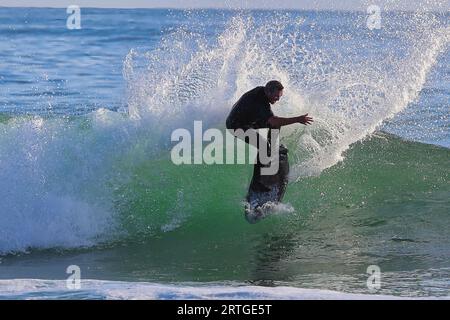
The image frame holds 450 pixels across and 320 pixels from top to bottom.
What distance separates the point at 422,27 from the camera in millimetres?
12398

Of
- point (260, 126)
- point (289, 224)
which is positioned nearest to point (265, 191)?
point (289, 224)

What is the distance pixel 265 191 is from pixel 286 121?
41.5 inches

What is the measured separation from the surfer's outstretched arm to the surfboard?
0.58 metres

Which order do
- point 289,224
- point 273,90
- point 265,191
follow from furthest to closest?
point 289,224
point 265,191
point 273,90

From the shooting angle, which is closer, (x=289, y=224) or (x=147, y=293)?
(x=147, y=293)

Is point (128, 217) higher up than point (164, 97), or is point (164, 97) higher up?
point (164, 97)

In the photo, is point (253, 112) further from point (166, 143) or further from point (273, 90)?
point (166, 143)

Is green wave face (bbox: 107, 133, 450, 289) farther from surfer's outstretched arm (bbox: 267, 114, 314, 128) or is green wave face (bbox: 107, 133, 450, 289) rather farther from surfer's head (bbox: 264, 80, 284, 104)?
surfer's head (bbox: 264, 80, 284, 104)

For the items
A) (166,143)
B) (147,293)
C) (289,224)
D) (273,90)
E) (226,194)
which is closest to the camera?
(147,293)

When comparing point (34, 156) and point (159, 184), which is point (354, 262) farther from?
point (34, 156)

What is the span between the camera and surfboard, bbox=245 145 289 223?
9375 millimetres

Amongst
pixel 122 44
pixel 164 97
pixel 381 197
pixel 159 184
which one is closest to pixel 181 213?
pixel 159 184

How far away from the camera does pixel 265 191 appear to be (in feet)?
31.1
